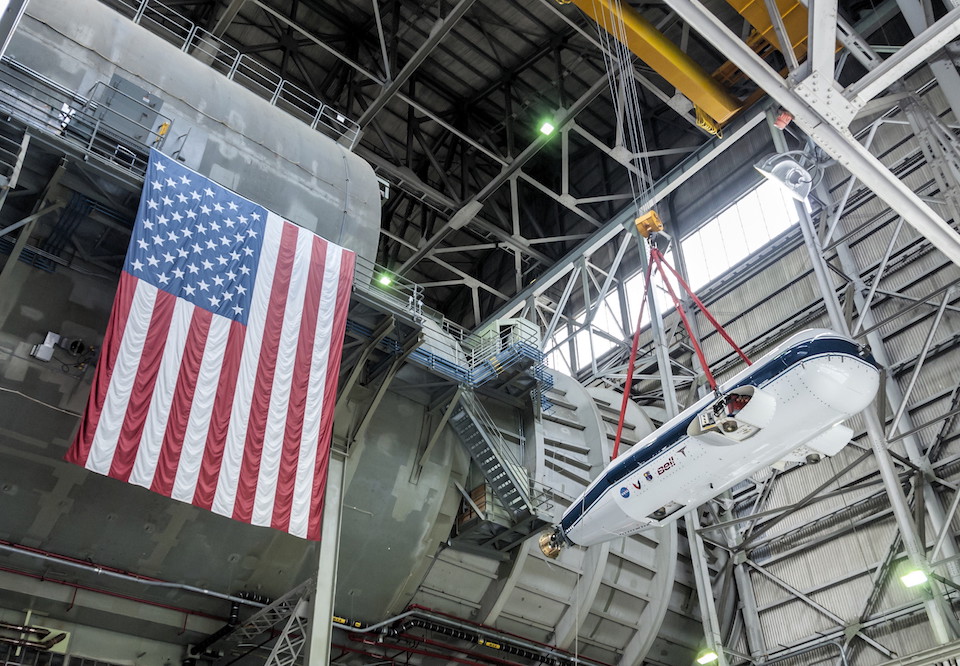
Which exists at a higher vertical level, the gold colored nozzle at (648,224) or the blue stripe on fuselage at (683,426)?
the gold colored nozzle at (648,224)

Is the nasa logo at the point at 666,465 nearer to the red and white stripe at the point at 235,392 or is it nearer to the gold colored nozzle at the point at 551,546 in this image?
the gold colored nozzle at the point at 551,546

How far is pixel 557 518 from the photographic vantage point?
→ 23.4 m

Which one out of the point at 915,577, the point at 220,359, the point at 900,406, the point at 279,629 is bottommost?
the point at 279,629

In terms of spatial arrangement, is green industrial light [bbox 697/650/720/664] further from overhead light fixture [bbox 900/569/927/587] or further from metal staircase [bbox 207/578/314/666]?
metal staircase [bbox 207/578/314/666]

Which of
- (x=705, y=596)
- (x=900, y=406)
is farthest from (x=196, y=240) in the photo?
(x=900, y=406)

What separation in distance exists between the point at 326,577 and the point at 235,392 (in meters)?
4.91

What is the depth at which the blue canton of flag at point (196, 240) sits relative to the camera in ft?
56.4

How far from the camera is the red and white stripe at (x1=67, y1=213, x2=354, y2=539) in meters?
15.8

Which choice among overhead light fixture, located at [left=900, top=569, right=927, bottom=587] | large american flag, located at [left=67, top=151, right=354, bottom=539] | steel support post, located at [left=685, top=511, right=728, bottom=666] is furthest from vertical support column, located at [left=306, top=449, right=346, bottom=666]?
overhead light fixture, located at [left=900, top=569, right=927, bottom=587]

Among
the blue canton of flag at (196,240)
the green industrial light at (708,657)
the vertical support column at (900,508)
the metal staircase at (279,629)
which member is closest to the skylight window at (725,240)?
the vertical support column at (900,508)

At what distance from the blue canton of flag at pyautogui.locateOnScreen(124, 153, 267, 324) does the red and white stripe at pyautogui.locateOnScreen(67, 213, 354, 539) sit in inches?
12.2

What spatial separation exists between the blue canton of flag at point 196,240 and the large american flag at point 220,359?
28 millimetres

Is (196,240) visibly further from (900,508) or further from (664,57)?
(900,508)

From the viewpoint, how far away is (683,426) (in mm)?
17234
